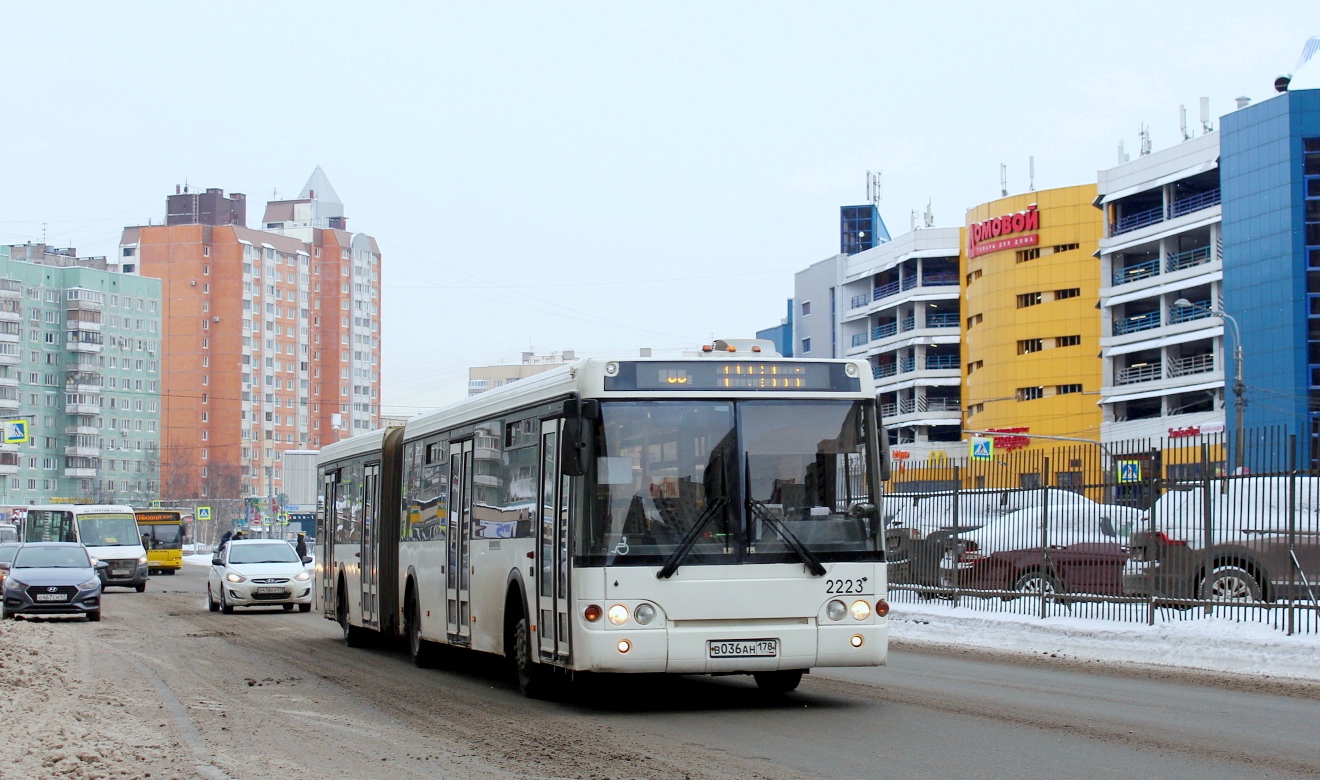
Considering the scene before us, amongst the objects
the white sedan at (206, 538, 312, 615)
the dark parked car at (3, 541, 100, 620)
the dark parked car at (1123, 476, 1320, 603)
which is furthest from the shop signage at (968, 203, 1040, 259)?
the dark parked car at (1123, 476, 1320, 603)

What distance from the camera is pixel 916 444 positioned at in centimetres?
11100

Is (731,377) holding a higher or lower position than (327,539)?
higher

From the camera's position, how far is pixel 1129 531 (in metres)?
21.0

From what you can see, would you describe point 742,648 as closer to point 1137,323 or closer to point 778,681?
point 778,681

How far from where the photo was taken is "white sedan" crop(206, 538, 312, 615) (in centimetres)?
3431

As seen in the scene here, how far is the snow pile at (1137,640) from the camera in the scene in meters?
17.2

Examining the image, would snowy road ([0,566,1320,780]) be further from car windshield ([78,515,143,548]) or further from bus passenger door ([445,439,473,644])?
car windshield ([78,515,143,548])

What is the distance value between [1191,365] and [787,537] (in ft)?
253

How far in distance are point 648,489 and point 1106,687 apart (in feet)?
16.8

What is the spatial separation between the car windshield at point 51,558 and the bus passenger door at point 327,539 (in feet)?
30.2

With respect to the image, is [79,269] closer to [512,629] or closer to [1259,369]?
[1259,369]

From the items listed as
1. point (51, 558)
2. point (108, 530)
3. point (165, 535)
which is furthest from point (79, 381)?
point (51, 558)

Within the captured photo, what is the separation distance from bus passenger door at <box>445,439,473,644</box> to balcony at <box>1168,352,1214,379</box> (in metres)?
72.5

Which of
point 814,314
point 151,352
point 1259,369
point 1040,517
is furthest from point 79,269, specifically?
point 1040,517
